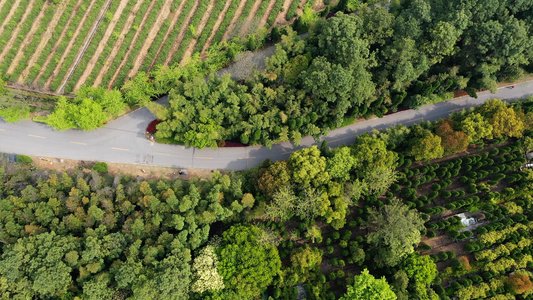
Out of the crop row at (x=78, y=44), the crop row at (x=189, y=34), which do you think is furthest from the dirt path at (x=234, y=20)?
the crop row at (x=78, y=44)

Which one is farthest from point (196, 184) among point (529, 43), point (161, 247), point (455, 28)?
point (529, 43)

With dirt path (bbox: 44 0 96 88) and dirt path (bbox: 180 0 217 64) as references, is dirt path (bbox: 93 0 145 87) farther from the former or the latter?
dirt path (bbox: 180 0 217 64)

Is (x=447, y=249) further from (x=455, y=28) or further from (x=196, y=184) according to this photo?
(x=196, y=184)

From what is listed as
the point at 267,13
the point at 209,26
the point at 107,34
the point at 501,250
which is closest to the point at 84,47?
the point at 107,34

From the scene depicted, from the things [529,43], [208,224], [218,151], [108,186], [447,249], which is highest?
[529,43]

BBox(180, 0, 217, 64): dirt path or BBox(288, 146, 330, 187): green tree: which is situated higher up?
BBox(180, 0, 217, 64): dirt path

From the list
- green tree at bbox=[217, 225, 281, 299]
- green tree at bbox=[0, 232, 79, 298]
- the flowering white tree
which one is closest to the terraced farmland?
green tree at bbox=[0, 232, 79, 298]
